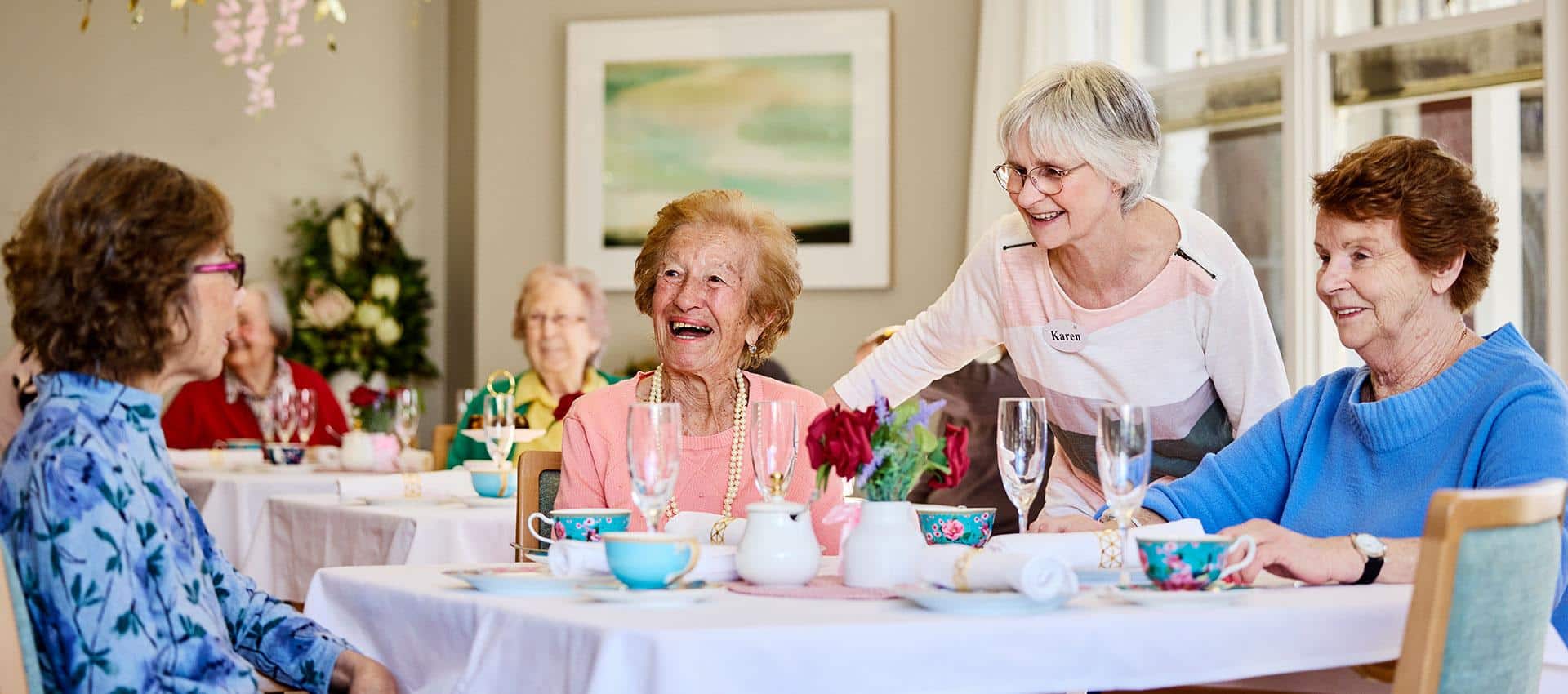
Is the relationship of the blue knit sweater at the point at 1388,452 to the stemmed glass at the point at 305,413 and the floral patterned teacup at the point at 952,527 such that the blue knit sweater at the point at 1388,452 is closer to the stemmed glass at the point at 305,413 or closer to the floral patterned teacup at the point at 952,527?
the floral patterned teacup at the point at 952,527

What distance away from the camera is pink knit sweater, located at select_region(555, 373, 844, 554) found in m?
2.45

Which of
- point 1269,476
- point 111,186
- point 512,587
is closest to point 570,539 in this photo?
point 512,587

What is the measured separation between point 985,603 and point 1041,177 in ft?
3.90

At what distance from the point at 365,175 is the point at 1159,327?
5.97m

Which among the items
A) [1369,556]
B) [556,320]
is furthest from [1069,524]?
[556,320]

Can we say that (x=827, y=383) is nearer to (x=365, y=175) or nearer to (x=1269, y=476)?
(x=365, y=175)

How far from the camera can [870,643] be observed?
57.3 inches

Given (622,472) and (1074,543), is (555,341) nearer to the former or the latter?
(622,472)

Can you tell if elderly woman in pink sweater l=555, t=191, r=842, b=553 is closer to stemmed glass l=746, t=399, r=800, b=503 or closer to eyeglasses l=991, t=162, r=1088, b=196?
eyeglasses l=991, t=162, r=1088, b=196

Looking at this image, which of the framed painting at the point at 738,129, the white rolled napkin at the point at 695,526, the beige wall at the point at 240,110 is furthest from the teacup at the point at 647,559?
the beige wall at the point at 240,110

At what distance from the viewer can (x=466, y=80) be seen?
811 cm


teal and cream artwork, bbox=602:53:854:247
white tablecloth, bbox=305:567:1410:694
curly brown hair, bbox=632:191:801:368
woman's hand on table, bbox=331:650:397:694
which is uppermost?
teal and cream artwork, bbox=602:53:854:247

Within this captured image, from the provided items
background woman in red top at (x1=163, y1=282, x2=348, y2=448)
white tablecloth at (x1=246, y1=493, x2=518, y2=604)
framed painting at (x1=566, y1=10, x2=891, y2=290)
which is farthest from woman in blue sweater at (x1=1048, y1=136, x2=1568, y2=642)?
framed painting at (x1=566, y1=10, x2=891, y2=290)

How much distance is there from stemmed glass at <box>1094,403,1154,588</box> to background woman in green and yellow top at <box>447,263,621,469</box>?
3353 mm
